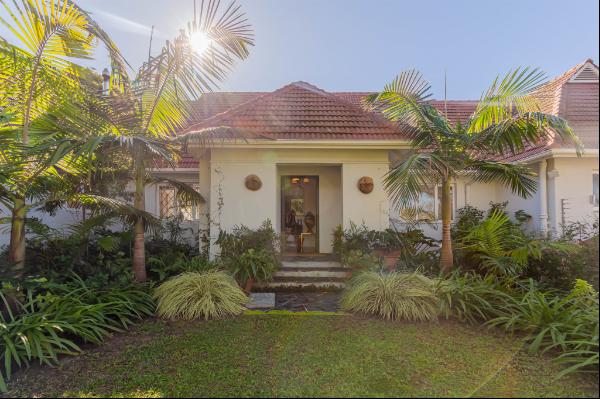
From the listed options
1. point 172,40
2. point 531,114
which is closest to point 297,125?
point 172,40

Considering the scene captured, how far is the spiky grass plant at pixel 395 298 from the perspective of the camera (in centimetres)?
453

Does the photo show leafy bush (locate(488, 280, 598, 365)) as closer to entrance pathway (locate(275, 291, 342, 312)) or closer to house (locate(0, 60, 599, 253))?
entrance pathway (locate(275, 291, 342, 312))

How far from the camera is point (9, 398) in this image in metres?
2.87

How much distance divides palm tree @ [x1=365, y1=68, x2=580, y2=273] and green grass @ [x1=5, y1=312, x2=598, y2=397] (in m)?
2.25

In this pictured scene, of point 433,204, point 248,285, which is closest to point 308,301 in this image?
point 248,285

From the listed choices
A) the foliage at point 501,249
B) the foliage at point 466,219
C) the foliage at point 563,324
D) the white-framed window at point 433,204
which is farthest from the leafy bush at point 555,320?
the white-framed window at point 433,204

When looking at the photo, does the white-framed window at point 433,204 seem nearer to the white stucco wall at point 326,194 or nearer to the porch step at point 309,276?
the white stucco wall at point 326,194

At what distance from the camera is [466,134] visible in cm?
571

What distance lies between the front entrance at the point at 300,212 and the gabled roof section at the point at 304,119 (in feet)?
6.12

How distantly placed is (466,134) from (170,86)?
18.2 ft

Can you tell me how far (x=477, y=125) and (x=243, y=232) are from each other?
17.9ft

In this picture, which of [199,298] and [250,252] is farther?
[250,252]

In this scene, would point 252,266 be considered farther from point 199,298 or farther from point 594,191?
point 594,191

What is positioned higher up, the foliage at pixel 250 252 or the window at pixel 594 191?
the window at pixel 594 191
